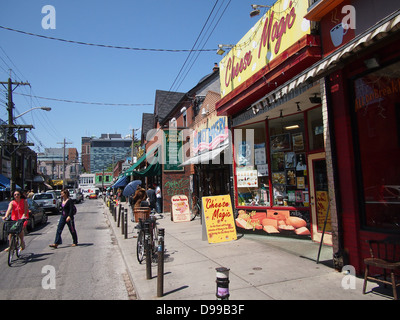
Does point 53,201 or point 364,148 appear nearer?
point 364,148

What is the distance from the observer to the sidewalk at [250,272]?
4.50 m

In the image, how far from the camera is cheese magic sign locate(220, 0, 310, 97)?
21.8 ft

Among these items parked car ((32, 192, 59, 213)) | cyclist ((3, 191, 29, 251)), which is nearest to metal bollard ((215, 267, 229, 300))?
cyclist ((3, 191, 29, 251))

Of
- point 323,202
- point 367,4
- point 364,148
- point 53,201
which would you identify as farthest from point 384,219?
point 53,201

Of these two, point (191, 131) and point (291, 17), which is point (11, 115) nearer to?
point (191, 131)

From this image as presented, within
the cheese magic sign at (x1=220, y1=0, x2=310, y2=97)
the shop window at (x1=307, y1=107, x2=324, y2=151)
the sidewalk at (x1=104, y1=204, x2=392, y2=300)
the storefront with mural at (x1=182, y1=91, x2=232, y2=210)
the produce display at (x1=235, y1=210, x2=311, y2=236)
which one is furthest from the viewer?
the storefront with mural at (x1=182, y1=91, x2=232, y2=210)

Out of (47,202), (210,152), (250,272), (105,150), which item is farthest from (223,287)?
(105,150)

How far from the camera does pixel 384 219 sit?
5.08 metres

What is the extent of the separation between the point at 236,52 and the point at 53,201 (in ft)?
58.0

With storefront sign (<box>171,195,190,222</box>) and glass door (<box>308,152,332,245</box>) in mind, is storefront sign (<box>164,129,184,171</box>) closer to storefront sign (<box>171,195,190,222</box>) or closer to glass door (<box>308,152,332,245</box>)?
storefront sign (<box>171,195,190,222</box>)

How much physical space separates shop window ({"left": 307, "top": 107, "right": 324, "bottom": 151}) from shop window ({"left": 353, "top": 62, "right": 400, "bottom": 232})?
220cm

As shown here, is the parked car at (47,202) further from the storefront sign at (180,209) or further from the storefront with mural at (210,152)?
the storefront sign at (180,209)

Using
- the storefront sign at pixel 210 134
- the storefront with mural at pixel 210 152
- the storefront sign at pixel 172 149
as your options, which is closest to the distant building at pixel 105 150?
the storefront sign at pixel 172 149

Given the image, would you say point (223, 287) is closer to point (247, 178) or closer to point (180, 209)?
point (247, 178)
